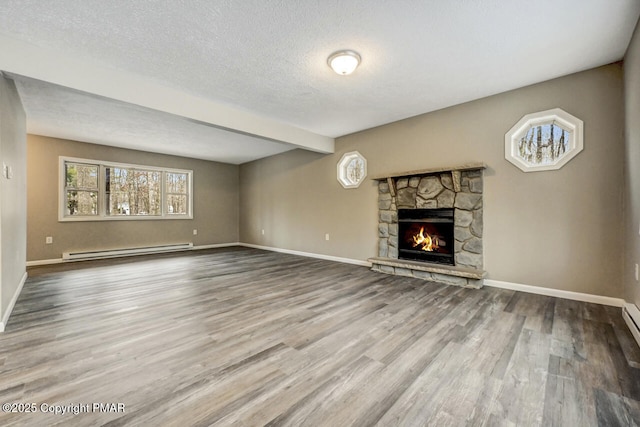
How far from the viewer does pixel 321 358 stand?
1.77 metres

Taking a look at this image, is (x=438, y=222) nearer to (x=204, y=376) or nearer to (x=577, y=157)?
(x=577, y=157)

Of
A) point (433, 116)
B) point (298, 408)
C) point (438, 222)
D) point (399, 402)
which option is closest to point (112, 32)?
point (298, 408)

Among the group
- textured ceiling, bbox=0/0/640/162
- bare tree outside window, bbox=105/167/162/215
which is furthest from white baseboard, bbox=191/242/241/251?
textured ceiling, bbox=0/0/640/162

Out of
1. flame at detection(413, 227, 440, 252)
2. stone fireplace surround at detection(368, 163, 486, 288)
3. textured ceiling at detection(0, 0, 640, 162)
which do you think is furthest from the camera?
flame at detection(413, 227, 440, 252)

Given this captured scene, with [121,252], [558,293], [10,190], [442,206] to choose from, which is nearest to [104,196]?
[121,252]

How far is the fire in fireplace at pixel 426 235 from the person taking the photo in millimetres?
3842

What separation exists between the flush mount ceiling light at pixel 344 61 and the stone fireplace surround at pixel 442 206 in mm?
1951

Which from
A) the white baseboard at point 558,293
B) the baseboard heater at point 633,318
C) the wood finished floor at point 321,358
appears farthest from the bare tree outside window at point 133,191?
the baseboard heater at point 633,318

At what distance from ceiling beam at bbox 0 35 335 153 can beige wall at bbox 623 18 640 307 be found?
4056 millimetres

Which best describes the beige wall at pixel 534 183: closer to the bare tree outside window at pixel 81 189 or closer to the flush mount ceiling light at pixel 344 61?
the flush mount ceiling light at pixel 344 61

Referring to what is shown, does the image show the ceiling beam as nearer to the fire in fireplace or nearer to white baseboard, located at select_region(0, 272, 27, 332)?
white baseboard, located at select_region(0, 272, 27, 332)

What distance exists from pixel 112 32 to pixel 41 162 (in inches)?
180

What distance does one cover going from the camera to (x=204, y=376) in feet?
5.16

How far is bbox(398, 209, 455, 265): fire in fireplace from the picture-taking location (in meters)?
3.84
